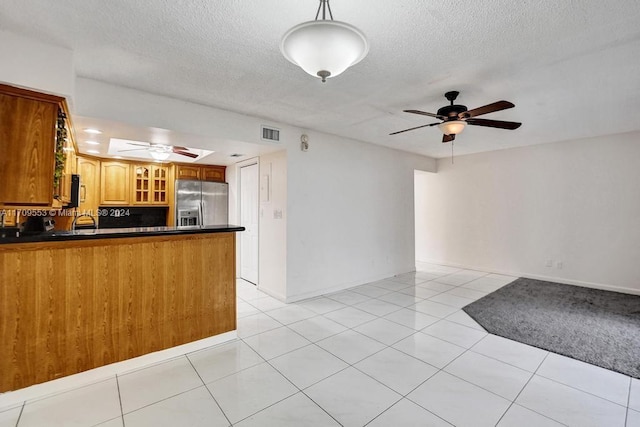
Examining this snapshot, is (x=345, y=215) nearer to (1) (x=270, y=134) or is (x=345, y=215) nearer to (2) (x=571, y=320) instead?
(1) (x=270, y=134)

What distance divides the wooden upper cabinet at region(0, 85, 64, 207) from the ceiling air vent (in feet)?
6.67

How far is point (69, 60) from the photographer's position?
2242mm

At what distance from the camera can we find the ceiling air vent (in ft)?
12.6

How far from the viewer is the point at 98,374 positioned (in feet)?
7.54

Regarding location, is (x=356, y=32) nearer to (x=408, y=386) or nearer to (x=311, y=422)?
(x=311, y=422)

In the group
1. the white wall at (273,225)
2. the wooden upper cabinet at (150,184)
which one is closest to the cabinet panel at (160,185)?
the wooden upper cabinet at (150,184)

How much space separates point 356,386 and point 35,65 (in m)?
3.41

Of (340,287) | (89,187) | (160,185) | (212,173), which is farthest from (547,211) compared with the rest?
(89,187)

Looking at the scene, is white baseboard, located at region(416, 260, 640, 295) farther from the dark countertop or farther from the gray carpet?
the dark countertop

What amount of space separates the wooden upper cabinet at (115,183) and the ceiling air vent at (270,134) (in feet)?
10.9

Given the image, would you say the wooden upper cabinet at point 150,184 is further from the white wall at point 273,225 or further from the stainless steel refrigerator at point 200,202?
the white wall at point 273,225

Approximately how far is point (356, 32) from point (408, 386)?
7.85 feet

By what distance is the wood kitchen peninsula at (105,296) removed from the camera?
203 centimetres

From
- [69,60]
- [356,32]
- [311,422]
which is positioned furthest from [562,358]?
[69,60]
